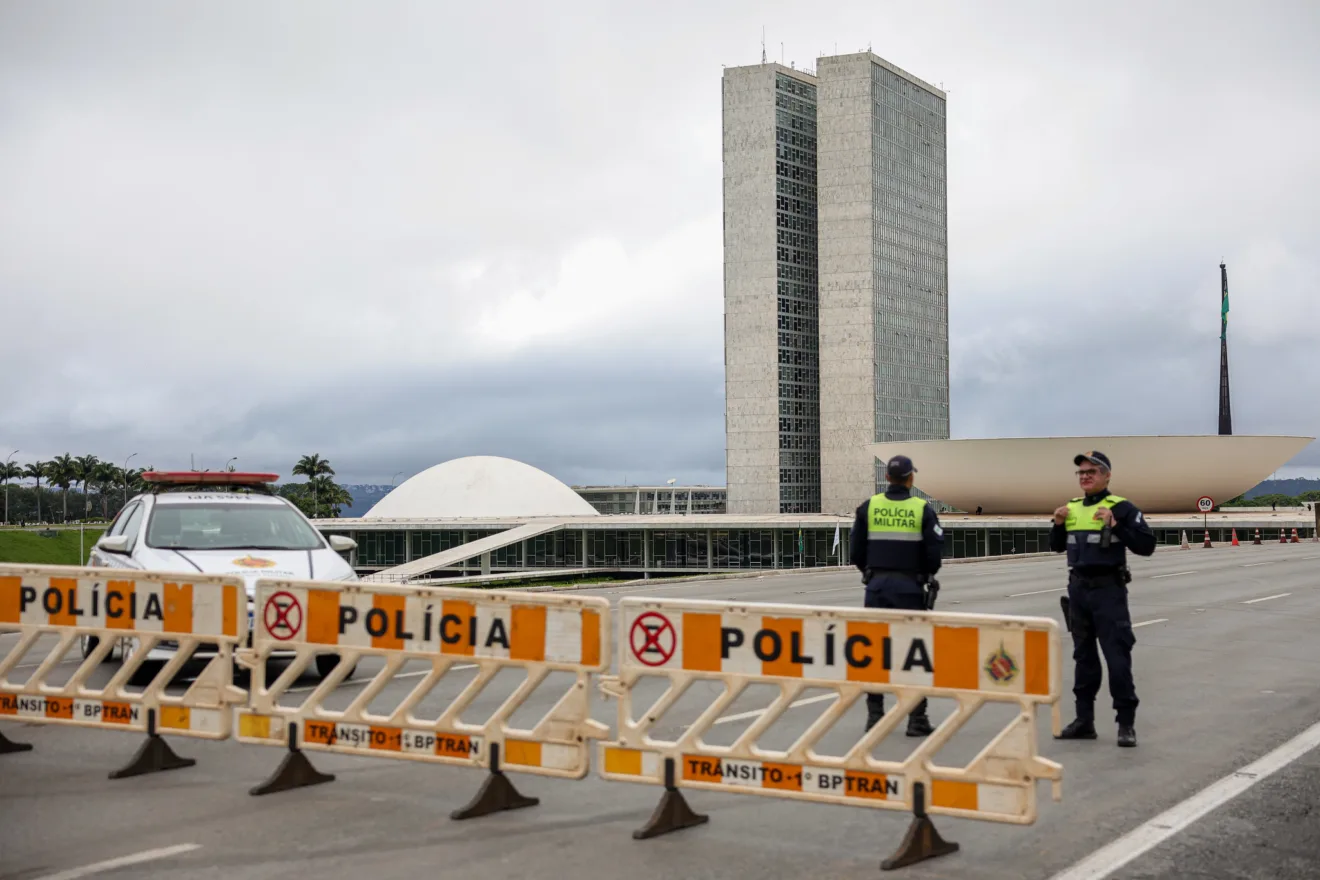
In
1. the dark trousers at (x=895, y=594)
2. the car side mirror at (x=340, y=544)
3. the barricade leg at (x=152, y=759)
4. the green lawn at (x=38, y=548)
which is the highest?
the car side mirror at (x=340, y=544)

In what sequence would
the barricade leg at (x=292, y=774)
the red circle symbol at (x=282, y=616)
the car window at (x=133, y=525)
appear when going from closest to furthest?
1. the barricade leg at (x=292, y=774)
2. the red circle symbol at (x=282, y=616)
3. the car window at (x=133, y=525)

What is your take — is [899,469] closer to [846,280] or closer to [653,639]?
[653,639]

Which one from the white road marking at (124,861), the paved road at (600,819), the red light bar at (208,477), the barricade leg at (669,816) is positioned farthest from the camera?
the red light bar at (208,477)

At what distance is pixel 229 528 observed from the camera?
11.7 m

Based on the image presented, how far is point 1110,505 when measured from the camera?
8.47 m

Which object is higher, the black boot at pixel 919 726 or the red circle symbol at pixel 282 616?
the red circle symbol at pixel 282 616

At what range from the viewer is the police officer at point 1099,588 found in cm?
823

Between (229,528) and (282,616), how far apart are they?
4.75 m

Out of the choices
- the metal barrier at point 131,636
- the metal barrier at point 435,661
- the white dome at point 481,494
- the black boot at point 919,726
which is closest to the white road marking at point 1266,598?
the black boot at point 919,726

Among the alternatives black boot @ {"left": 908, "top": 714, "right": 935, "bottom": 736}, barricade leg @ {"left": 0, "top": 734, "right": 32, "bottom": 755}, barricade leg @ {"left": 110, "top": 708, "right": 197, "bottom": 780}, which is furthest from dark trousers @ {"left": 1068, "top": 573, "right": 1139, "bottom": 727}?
barricade leg @ {"left": 0, "top": 734, "right": 32, "bottom": 755}

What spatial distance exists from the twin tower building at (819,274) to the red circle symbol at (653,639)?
13833 centimetres

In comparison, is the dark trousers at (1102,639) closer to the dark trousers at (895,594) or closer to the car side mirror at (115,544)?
the dark trousers at (895,594)

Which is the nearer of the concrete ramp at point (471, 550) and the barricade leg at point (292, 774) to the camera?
the barricade leg at point (292, 774)

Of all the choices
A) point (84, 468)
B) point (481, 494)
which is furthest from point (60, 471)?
point (481, 494)
